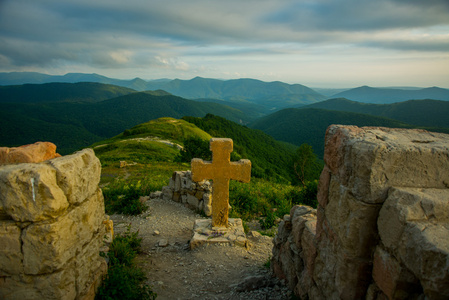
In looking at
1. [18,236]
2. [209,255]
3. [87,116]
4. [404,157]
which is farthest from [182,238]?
[87,116]

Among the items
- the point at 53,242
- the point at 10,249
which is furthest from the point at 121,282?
the point at 10,249

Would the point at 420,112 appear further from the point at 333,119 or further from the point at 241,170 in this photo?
the point at 241,170

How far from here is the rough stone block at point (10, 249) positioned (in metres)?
3.03

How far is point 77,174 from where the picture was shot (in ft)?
11.9

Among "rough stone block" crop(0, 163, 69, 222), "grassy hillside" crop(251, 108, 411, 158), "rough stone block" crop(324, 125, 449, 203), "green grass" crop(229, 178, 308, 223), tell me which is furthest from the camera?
"grassy hillside" crop(251, 108, 411, 158)

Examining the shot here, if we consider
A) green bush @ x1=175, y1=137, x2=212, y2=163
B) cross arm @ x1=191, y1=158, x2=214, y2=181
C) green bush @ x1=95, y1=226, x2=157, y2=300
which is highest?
cross arm @ x1=191, y1=158, x2=214, y2=181

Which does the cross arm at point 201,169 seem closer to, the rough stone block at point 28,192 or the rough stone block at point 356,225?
the rough stone block at point 28,192

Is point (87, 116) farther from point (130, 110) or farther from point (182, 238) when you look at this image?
point (182, 238)

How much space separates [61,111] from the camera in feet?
502

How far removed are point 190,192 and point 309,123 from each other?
427 feet

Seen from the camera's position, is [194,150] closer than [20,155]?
No

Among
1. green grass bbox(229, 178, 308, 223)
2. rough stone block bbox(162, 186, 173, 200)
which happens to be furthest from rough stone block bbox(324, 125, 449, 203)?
rough stone block bbox(162, 186, 173, 200)

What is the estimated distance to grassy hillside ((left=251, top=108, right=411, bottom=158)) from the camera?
108 m

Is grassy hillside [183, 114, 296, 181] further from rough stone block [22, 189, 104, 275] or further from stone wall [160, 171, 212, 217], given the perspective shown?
rough stone block [22, 189, 104, 275]
